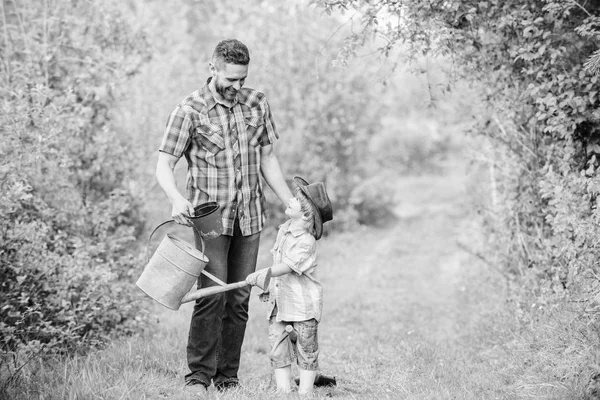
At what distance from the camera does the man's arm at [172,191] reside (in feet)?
12.9

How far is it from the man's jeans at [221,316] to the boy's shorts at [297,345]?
0.26 metres

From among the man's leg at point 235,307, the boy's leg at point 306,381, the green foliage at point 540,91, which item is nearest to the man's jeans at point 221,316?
the man's leg at point 235,307

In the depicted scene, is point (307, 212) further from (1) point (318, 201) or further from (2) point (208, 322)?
(2) point (208, 322)

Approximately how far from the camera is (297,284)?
434cm

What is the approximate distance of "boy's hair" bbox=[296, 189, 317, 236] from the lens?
4.29 metres

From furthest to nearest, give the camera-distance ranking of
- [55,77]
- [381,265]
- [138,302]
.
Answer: [381,265] → [55,77] → [138,302]

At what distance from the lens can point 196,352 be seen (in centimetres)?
439

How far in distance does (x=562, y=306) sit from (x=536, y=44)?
1.75m

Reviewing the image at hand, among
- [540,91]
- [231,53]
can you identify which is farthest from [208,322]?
[540,91]

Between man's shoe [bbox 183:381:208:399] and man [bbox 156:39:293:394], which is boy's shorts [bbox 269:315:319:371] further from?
man's shoe [bbox 183:381:208:399]

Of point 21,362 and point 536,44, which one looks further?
point 536,44

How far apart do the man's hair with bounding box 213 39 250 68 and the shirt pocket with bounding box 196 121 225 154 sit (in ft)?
1.19

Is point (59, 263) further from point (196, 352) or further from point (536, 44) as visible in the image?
point (536, 44)

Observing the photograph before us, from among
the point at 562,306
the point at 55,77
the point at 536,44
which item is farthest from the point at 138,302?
the point at 536,44
